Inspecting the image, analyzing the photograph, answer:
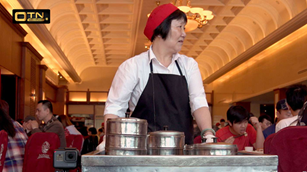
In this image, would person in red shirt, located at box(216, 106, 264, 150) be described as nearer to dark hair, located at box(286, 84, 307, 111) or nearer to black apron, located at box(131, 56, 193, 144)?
dark hair, located at box(286, 84, 307, 111)

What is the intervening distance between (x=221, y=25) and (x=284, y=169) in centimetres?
1084

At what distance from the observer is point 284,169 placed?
155 centimetres

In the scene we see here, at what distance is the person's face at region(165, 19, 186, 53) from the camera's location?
5.72 ft

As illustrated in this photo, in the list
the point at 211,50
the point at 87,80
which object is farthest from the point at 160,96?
the point at 87,80

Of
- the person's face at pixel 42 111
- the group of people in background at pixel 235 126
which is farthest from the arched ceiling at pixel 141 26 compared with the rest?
the group of people in background at pixel 235 126

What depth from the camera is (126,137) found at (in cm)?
114

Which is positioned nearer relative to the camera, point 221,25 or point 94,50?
point 221,25

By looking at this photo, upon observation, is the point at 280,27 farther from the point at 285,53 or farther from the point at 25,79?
the point at 25,79

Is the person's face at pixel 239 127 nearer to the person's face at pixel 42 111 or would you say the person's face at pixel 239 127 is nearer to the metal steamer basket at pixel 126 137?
the person's face at pixel 42 111

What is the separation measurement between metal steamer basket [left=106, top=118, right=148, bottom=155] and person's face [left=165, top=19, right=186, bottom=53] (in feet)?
2.18

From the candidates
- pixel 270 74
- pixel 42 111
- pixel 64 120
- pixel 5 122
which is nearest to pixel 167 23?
→ pixel 5 122

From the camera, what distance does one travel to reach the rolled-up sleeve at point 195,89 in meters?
1.81

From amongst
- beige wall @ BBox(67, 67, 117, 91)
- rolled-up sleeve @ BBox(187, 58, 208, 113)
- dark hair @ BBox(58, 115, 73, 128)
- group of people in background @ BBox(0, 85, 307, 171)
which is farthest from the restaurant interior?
rolled-up sleeve @ BBox(187, 58, 208, 113)

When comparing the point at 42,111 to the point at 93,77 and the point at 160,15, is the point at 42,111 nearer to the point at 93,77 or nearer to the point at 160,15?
the point at 160,15
